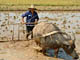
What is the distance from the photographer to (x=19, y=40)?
732 centimetres

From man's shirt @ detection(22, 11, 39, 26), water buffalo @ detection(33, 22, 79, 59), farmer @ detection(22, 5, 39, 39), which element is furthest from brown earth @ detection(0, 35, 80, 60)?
man's shirt @ detection(22, 11, 39, 26)

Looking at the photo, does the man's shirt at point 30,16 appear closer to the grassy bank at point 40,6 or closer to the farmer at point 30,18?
the farmer at point 30,18

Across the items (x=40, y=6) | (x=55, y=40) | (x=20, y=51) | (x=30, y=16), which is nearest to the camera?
(x=55, y=40)

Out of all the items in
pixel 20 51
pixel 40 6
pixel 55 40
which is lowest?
pixel 20 51

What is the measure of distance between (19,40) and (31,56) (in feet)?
5.60

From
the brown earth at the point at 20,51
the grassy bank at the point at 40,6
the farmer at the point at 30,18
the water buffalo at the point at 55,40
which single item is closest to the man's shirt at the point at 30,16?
the farmer at the point at 30,18

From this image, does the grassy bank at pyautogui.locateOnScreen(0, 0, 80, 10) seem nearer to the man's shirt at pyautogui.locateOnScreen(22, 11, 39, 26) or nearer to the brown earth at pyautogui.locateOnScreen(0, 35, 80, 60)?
the man's shirt at pyautogui.locateOnScreen(22, 11, 39, 26)

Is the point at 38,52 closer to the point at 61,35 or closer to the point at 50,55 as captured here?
the point at 50,55

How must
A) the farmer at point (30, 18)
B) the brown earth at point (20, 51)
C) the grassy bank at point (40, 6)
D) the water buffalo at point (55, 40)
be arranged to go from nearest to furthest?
the water buffalo at point (55, 40), the brown earth at point (20, 51), the farmer at point (30, 18), the grassy bank at point (40, 6)

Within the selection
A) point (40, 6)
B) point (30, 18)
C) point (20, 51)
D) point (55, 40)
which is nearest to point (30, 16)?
point (30, 18)

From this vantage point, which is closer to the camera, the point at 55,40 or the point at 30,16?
the point at 55,40

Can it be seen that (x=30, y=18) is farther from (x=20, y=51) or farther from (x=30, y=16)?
(x=20, y=51)

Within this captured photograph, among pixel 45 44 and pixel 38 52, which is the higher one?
pixel 45 44

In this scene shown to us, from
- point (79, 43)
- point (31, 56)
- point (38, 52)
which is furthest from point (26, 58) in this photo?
point (79, 43)
